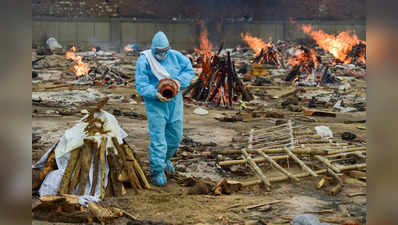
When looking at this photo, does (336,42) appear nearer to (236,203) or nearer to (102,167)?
(236,203)

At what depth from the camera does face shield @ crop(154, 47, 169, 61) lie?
5.72 m

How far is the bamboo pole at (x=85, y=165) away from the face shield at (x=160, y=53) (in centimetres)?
126

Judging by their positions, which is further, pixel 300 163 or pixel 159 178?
pixel 300 163

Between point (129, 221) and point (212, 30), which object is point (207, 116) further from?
point (212, 30)

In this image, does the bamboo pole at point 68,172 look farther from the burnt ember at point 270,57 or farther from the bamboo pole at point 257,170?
the burnt ember at point 270,57

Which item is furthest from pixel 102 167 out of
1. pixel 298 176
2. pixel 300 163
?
pixel 300 163

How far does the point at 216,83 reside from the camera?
11883 mm

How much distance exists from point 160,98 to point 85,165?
1.11 m

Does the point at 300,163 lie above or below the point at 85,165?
below

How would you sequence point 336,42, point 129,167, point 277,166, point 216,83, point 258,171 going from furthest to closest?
1. point 336,42
2. point 216,83
3. point 277,166
4. point 258,171
5. point 129,167

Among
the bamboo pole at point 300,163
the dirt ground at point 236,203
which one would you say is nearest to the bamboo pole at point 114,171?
the dirt ground at point 236,203

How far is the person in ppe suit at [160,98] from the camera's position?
5.63m

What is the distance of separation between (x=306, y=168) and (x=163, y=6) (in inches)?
868
